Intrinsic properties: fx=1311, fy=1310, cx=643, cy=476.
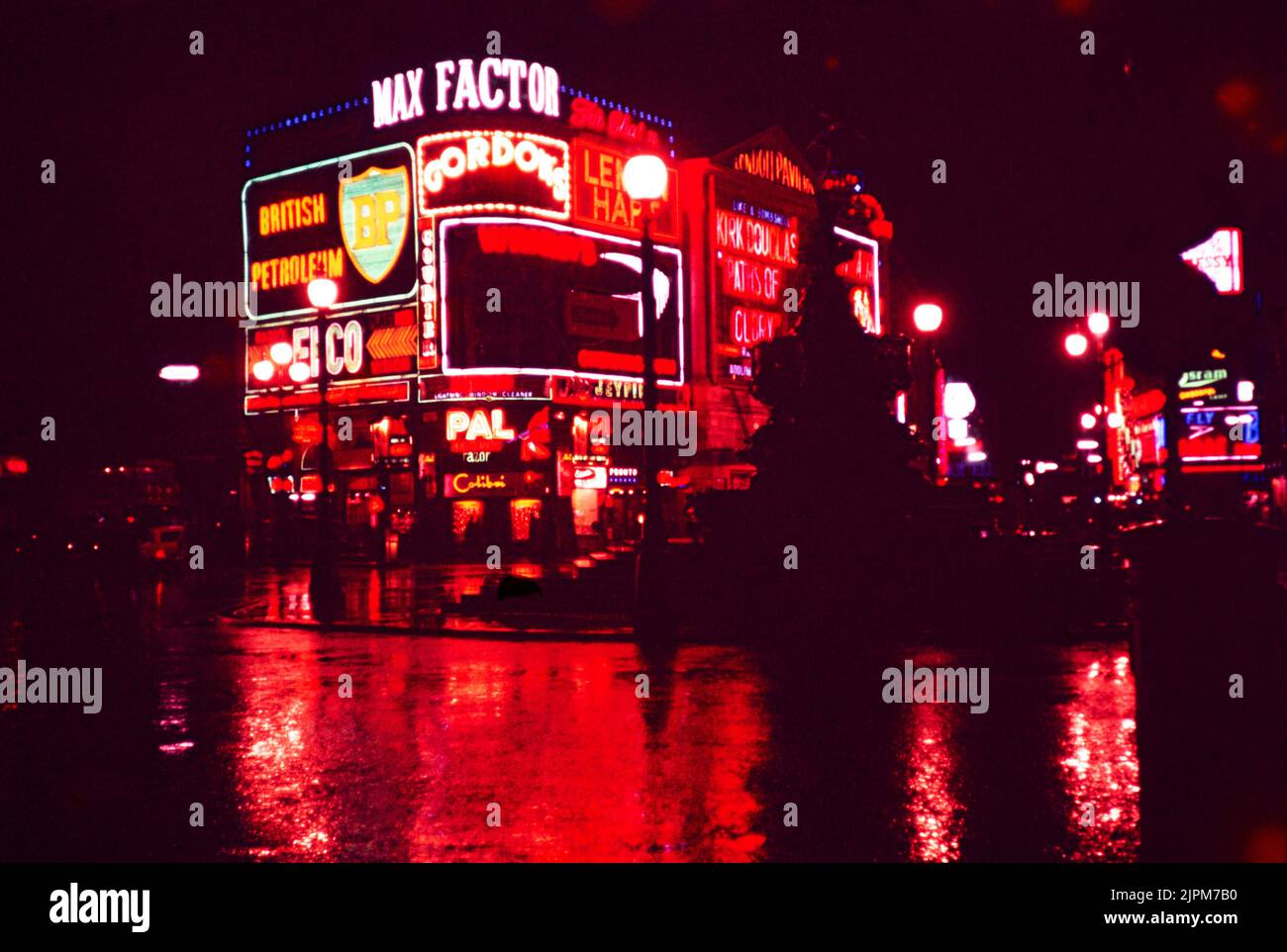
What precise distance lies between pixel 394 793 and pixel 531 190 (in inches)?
1944

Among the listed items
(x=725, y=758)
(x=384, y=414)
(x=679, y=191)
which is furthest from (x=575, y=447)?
(x=725, y=758)

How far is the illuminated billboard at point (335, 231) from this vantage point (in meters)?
57.3

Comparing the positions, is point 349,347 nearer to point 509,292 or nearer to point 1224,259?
point 509,292

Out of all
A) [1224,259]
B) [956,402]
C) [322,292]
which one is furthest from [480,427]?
[1224,259]

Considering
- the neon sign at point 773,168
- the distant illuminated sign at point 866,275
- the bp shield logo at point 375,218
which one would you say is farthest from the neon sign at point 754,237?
the bp shield logo at point 375,218

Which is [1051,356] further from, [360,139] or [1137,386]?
[360,139]

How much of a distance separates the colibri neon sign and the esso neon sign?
13047 mm

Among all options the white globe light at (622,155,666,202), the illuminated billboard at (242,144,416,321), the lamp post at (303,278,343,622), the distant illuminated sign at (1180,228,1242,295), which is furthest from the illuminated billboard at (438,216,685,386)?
the distant illuminated sign at (1180,228,1242,295)

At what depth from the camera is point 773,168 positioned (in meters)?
73.0

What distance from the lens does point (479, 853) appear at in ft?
24.3

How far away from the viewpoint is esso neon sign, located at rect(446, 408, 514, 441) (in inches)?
2195

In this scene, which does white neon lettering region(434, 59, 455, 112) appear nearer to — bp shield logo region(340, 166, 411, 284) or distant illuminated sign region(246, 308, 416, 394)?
bp shield logo region(340, 166, 411, 284)

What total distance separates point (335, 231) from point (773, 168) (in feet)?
83.7
